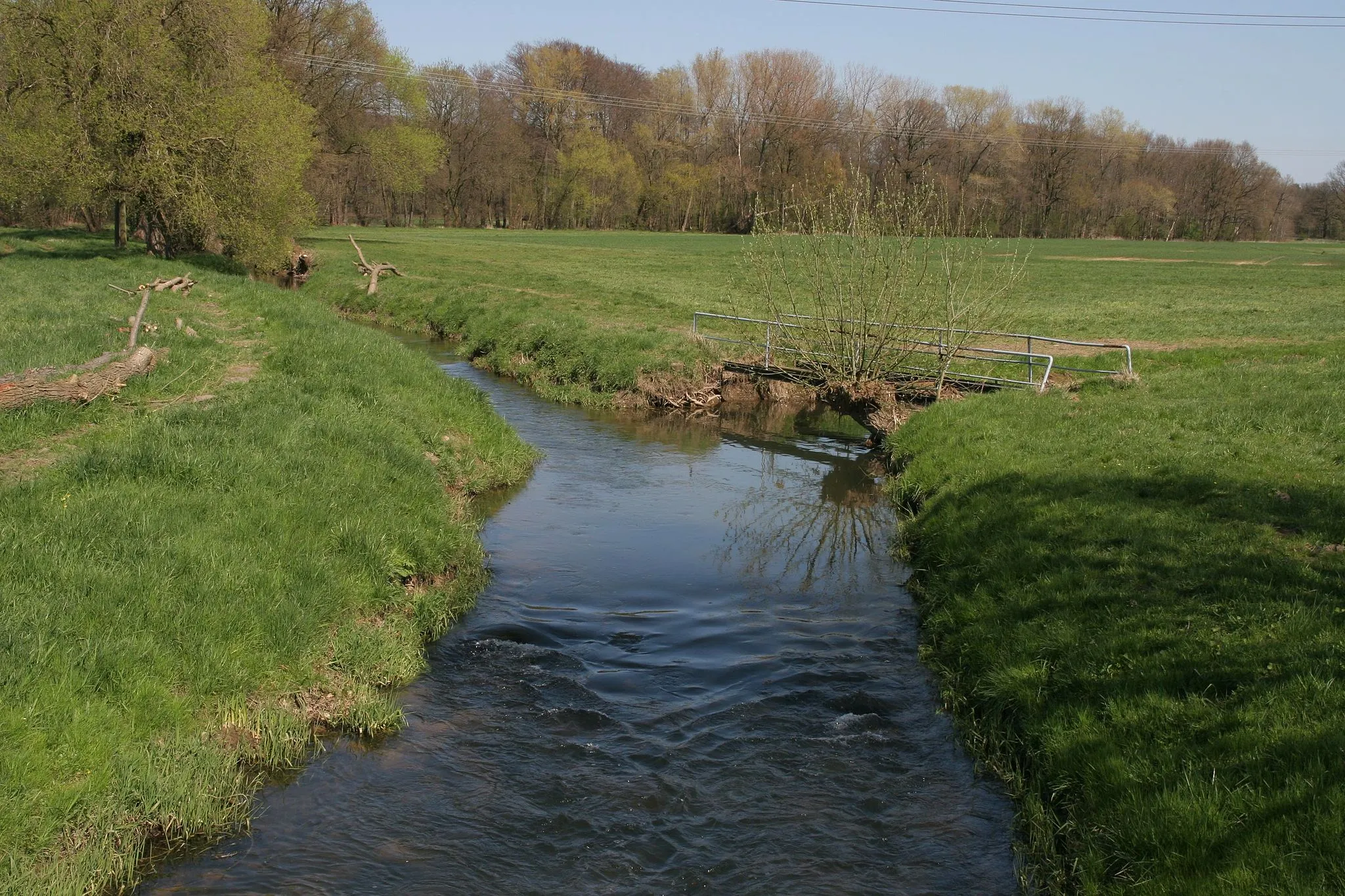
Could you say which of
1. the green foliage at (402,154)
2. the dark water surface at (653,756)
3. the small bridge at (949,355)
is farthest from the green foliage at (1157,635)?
the green foliage at (402,154)

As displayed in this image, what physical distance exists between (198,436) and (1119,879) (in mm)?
10462

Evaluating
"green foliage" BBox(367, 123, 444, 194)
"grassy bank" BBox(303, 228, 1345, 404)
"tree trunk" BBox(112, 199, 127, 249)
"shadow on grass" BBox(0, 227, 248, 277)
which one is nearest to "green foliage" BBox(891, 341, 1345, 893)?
"grassy bank" BBox(303, 228, 1345, 404)

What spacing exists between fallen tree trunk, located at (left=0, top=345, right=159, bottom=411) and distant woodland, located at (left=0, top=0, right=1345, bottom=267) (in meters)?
10.6

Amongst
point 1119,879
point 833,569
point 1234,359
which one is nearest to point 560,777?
point 1119,879

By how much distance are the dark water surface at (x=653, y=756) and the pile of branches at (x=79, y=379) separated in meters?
5.78

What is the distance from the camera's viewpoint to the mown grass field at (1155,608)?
587cm

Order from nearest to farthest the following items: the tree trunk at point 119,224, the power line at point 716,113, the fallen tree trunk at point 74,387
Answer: the fallen tree trunk at point 74,387 < the tree trunk at point 119,224 < the power line at point 716,113

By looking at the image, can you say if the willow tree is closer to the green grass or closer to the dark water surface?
the green grass

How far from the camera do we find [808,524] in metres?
15.5

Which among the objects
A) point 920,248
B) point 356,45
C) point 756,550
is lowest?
point 756,550

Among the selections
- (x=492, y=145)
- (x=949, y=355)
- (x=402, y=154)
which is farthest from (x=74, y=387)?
(x=492, y=145)

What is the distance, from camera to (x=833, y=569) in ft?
43.8

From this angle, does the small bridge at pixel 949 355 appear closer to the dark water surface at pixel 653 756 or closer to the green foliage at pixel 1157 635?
the green foliage at pixel 1157 635

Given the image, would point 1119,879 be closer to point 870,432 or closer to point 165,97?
point 870,432
